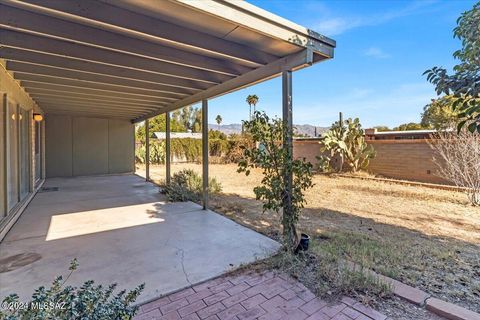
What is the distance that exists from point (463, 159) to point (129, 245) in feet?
25.4

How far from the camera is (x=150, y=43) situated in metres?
3.37

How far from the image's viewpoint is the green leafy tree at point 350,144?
10.2 metres

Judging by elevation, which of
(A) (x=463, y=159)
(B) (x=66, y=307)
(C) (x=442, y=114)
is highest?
(C) (x=442, y=114)

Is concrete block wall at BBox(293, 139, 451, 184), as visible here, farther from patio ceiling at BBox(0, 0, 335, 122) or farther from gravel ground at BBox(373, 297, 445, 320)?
gravel ground at BBox(373, 297, 445, 320)

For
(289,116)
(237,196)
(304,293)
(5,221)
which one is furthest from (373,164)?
(5,221)

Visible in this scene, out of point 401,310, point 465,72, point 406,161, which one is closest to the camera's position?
point 465,72

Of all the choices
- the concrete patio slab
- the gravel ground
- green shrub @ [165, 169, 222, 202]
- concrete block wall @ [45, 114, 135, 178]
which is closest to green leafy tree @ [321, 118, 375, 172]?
green shrub @ [165, 169, 222, 202]

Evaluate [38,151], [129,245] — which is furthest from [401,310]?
[38,151]

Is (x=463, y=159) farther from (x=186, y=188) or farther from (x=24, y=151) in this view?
(x=24, y=151)

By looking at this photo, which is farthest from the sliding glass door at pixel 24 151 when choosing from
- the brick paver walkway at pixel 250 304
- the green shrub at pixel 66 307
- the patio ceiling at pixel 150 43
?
the green shrub at pixel 66 307

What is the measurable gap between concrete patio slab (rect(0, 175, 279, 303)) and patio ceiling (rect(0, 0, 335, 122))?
8.21 feet

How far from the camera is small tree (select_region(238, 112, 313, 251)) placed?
10.3 feet

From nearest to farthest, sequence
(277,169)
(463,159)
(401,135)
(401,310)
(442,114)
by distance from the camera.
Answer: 1. (401,310)
2. (277,169)
3. (463,159)
4. (401,135)
5. (442,114)

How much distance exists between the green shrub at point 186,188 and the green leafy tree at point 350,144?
5.54m
